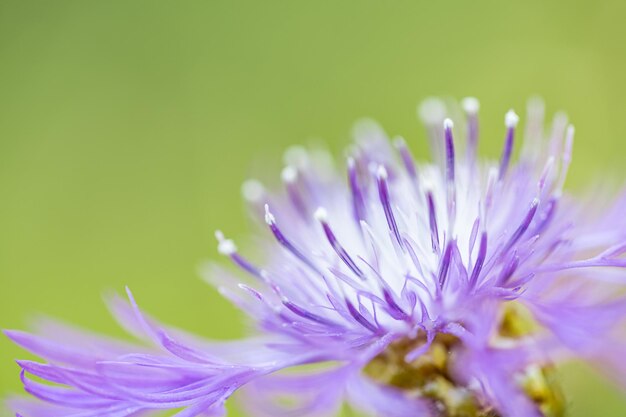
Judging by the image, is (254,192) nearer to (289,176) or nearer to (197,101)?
(289,176)

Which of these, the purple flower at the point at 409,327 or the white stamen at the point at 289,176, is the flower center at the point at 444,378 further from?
the white stamen at the point at 289,176

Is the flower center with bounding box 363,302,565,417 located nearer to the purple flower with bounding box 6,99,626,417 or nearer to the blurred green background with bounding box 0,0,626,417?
the purple flower with bounding box 6,99,626,417

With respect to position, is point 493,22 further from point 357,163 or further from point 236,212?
point 357,163

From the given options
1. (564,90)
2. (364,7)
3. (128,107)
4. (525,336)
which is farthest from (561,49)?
(525,336)

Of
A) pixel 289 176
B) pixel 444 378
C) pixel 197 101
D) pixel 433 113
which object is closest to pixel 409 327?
pixel 444 378

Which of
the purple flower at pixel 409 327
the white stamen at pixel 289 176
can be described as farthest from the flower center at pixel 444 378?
the white stamen at pixel 289 176

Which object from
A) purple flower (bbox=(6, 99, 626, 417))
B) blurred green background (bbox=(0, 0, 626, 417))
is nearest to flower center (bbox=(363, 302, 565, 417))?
purple flower (bbox=(6, 99, 626, 417))
